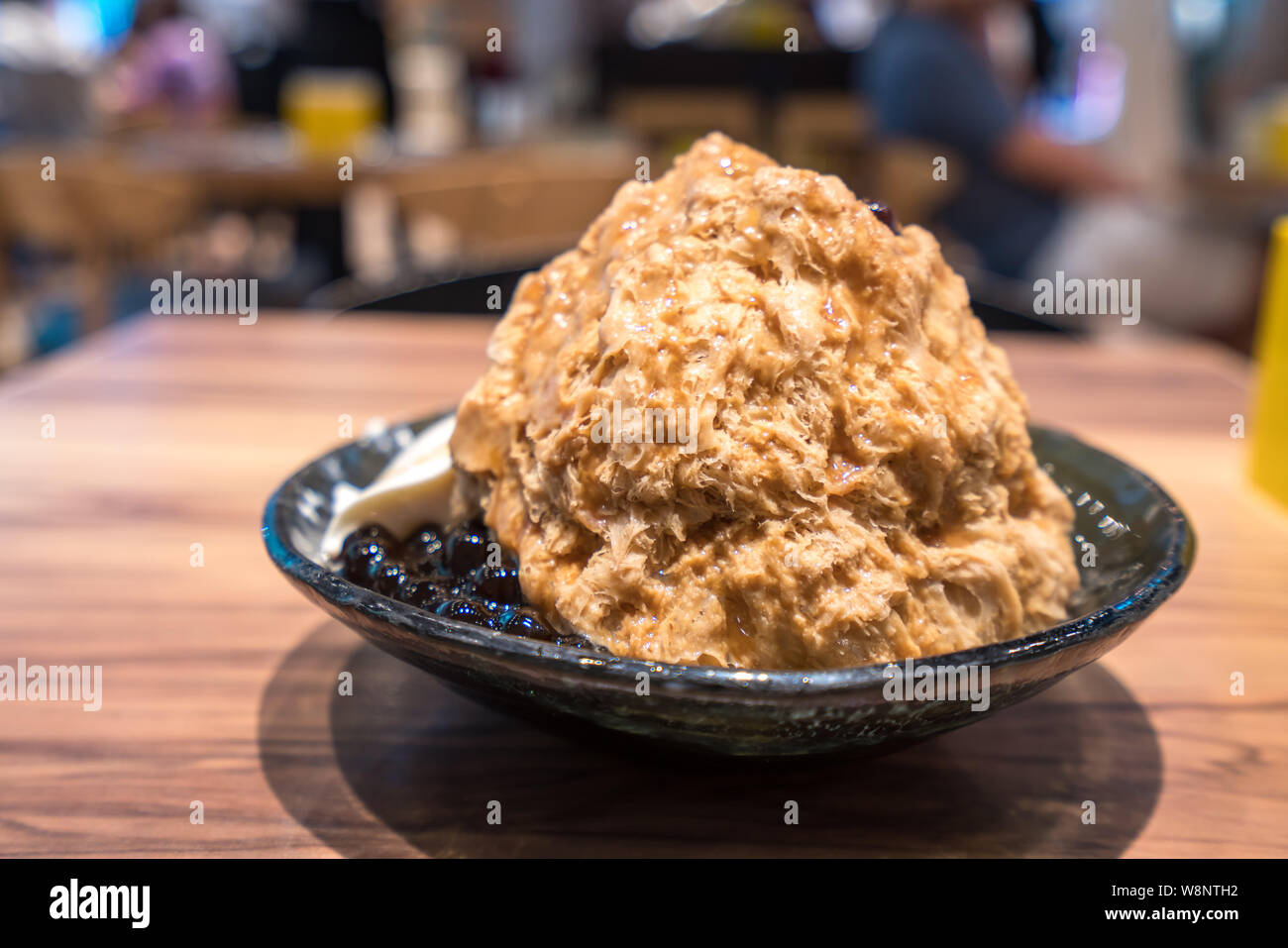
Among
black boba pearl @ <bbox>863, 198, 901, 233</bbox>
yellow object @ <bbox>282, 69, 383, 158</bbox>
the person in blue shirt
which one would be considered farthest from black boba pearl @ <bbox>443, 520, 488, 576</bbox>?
yellow object @ <bbox>282, 69, 383, 158</bbox>

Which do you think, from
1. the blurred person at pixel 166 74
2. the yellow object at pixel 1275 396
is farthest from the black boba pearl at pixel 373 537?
the blurred person at pixel 166 74

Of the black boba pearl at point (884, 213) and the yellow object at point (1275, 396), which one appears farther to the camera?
the yellow object at point (1275, 396)

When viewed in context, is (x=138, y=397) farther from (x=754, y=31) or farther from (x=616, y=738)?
(x=754, y=31)

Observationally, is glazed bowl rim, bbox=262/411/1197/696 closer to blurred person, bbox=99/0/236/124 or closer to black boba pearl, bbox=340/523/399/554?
black boba pearl, bbox=340/523/399/554

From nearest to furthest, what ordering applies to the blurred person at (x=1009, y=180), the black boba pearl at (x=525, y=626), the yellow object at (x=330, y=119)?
1. the black boba pearl at (x=525, y=626)
2. the blurred person at (x=1009, y=180)
3. the yellow object at (x=330, y=119)

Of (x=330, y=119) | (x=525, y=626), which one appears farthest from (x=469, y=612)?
(x=330, y=119)

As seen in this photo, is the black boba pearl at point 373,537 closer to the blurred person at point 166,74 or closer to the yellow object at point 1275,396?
the yellow object at point 1275,396
